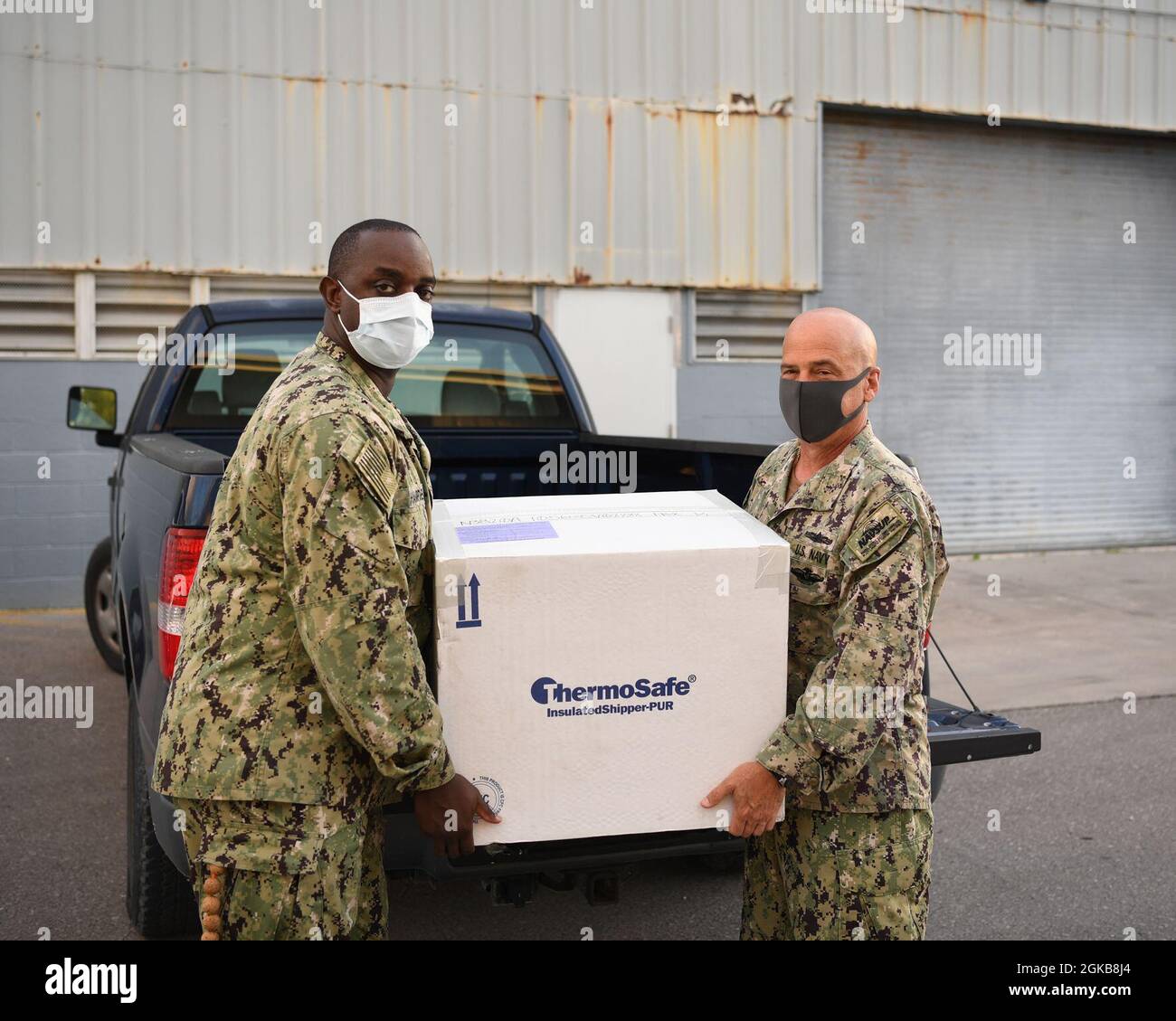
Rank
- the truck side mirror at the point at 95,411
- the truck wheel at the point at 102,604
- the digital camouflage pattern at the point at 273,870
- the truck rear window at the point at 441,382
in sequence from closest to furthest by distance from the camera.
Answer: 1. the digital camouflage pattern at the point at 273,870
2. the truck rear window at the point at 441,382
3. the truck side mirror at the point at 95,411
4. the truck wheel at the point at 102,604

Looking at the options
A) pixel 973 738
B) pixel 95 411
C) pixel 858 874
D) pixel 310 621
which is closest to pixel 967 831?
pixel 973 738

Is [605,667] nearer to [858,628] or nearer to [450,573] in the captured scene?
[450,573]

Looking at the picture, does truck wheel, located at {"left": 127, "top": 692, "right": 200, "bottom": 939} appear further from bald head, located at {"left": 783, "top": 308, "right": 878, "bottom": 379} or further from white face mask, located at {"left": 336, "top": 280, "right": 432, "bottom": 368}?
bald head, located at {"left": 783, "top": 308, "right": 878, "bottom": 379}

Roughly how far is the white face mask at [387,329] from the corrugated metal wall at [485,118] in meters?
7.18

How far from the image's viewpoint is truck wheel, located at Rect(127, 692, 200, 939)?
3.28 metres

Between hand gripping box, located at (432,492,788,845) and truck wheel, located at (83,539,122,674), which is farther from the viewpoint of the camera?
truck wheel, located at (83,539,122,674)

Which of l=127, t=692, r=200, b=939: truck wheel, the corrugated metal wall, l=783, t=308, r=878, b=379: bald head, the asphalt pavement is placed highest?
the corrugated metal wall

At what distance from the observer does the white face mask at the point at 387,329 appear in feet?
7.30

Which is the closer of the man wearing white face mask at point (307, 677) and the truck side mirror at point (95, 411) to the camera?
the man wearing white face mask at point (307, 677)

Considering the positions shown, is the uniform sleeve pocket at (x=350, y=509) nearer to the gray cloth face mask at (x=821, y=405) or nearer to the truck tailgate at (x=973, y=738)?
the gray cloth face mask at (x=821, y=405)

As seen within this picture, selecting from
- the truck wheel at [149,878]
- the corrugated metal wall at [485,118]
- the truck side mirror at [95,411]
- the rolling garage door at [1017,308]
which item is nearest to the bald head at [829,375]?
the truck wheel at [149,878]

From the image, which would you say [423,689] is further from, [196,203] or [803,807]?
[196,203]

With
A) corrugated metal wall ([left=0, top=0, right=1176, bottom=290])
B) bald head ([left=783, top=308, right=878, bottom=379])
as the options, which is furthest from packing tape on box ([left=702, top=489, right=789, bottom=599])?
corrugated metal wall ([left=0, top=0, right=1176, bottom=290])

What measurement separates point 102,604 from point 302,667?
5238mm
